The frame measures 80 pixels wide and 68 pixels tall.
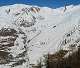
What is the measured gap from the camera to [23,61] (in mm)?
46000

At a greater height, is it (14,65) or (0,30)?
(0,30)

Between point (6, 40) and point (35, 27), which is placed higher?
point (35, 27)

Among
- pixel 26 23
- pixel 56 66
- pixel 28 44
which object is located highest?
pixel 26 23

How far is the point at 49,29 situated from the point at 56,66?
28965 millimetres

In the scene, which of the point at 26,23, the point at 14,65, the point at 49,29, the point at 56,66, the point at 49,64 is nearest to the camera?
the point at 56,66

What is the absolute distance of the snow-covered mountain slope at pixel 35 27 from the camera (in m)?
45.1

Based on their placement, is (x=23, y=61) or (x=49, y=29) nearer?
(x=23, y=61)

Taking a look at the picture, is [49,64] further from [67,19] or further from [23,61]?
[67,19]

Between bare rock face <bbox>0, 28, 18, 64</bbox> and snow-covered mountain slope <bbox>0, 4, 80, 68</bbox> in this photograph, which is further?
bare rock face <bbox>0, 28, 18, 64</bbox>

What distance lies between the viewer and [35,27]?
5753 cm

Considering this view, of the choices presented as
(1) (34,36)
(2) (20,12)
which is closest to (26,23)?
(2) (20,12)

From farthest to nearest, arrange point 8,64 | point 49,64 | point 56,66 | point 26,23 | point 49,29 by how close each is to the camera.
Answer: point 26,23 < point 49,29 < point 8,64 < point 49,64 < point 56,66

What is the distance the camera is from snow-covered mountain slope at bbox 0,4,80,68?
4506cm

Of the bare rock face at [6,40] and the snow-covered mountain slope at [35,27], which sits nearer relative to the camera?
the snow-covered mountain slope at [35,27]
